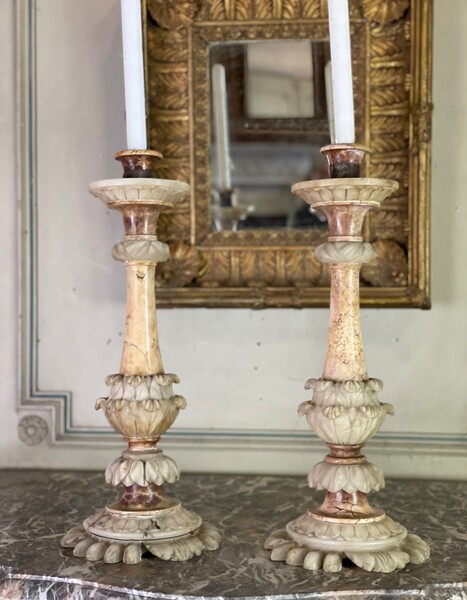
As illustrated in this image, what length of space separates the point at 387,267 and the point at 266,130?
0.26 meters

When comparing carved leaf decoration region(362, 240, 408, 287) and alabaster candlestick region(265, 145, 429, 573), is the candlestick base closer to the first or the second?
alabaster candlestick region(265, 145, 429, 573)

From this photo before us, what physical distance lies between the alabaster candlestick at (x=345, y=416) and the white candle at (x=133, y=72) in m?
0.17

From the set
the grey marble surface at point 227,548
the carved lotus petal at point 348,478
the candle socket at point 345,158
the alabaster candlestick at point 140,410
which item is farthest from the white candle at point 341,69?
the grey marble surface at point 227,548

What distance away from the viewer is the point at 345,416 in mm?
773

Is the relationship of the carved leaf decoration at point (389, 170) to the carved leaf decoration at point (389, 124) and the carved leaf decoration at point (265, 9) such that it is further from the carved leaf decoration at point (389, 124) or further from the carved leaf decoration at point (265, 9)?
the carved leaf decoration at point (265, 9)

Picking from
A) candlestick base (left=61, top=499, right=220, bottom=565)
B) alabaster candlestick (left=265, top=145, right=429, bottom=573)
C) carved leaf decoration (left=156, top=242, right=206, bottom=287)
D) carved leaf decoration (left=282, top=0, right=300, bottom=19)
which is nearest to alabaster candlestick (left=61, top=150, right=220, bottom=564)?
candlestick base (left=61, top=499, right=220, bottom=565)

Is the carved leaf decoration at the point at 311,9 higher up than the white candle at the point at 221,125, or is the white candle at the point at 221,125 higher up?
the carved leaf decoration at the point at 311,9

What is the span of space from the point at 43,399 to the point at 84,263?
0.71 ft

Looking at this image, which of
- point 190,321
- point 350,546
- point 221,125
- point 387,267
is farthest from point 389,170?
point 350,546

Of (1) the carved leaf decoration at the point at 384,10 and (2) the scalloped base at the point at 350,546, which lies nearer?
Result: (2) the scalloped base at the point at 350,546

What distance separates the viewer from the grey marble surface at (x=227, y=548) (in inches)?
29.0

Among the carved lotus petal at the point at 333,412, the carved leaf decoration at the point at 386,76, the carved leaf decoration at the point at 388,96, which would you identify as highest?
the carved leaf decoration at the point at 386,76

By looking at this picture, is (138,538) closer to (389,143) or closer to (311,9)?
(389,143)

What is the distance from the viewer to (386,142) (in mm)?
1155
